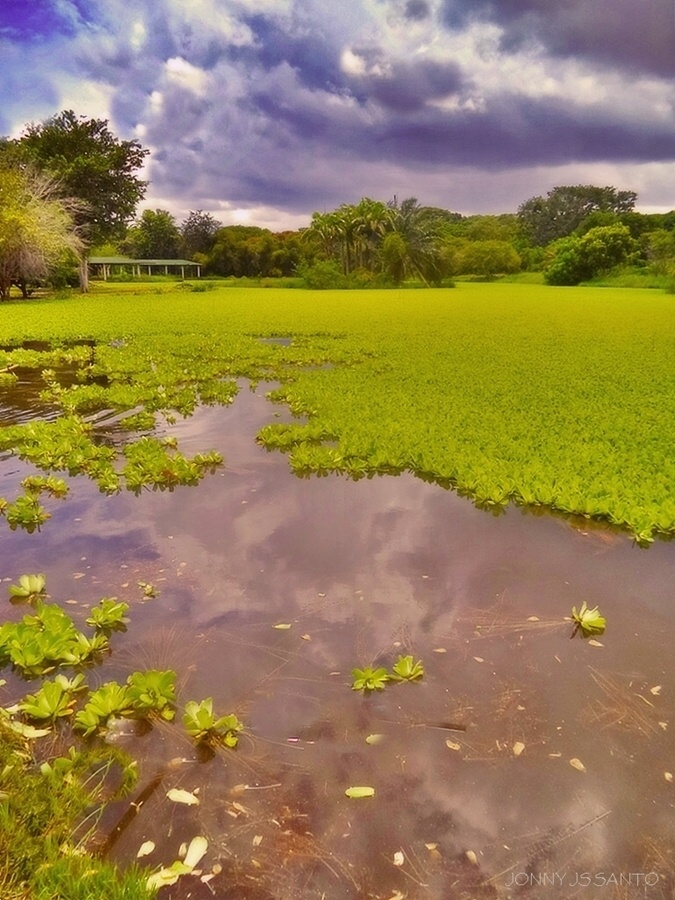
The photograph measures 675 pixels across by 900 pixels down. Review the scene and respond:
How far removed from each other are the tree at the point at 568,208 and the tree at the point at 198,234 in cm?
4986

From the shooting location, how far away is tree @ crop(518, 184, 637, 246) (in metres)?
90.7

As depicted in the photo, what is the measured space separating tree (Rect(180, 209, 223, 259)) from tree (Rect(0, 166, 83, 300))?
40789mm

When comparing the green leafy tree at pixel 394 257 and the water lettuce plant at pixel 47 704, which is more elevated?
the green leafy tree at pixel 394 257

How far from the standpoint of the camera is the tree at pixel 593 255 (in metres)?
56.3

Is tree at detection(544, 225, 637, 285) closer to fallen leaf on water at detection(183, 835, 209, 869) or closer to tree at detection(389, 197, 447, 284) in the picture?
tree at detection(389, 197, 447, 284)

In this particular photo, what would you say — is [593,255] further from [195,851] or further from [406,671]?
[195,851]

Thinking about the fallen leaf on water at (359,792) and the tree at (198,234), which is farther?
the tree at (198,234)

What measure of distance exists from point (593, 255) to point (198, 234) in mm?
45758

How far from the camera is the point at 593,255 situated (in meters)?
56.5

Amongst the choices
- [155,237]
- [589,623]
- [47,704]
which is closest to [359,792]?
[47,704]

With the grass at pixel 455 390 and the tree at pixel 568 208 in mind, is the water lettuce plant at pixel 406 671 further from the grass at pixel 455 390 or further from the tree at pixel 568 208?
the tree at pixel 568 208

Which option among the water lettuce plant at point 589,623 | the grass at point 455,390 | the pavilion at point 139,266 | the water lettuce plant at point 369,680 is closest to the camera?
the water lettuce plant at point 369,680

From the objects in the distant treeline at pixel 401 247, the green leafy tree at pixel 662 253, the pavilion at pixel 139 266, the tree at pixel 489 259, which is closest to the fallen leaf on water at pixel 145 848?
the distant treeline at pixel 401 247

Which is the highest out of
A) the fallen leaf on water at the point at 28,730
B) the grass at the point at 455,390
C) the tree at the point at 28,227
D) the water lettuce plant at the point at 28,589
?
the tree at the point at 28,227
